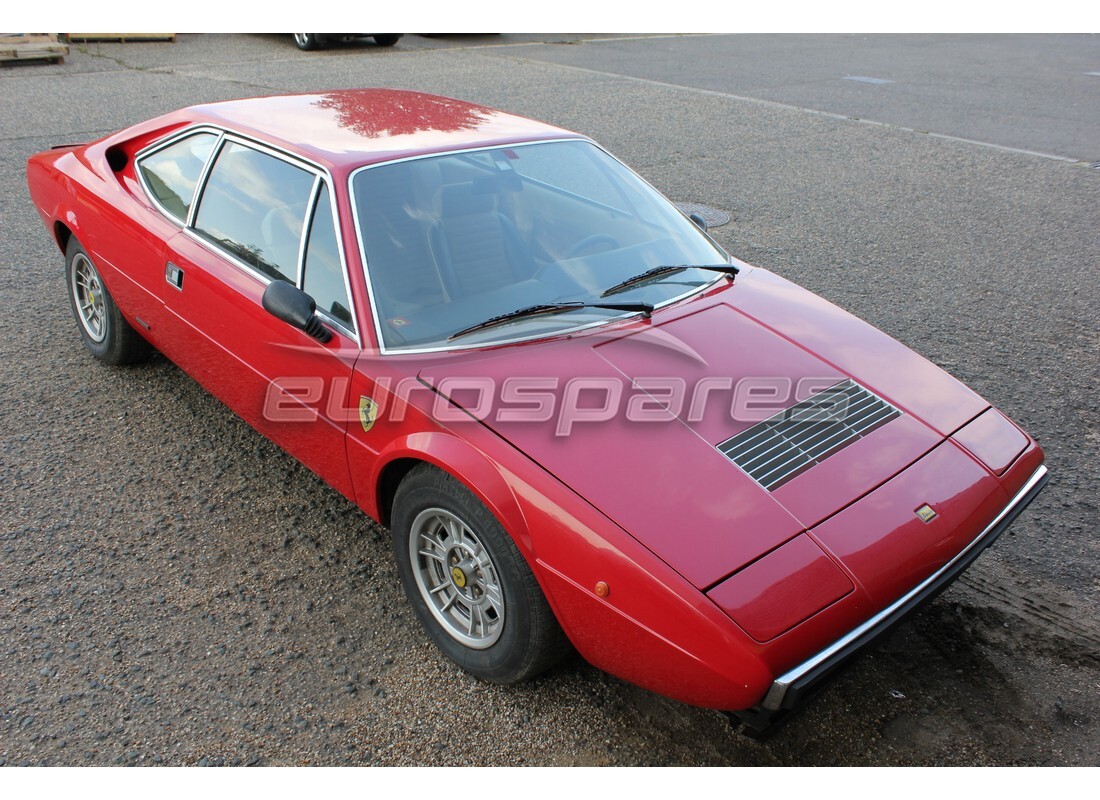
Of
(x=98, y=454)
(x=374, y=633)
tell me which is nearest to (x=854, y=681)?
(x=374, y=633)

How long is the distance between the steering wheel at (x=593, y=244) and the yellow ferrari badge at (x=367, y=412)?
91cm

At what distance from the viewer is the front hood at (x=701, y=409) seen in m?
2.38

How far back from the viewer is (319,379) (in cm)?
308

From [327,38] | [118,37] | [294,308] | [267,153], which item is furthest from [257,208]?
[118,37]

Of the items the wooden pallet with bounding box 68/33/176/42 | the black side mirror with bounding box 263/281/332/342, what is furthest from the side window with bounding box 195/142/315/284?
the wooden pallet with bounding box 68/33/176/42

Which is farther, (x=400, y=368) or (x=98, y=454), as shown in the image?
(x=98, y=454)

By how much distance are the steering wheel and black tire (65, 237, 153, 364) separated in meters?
2.43

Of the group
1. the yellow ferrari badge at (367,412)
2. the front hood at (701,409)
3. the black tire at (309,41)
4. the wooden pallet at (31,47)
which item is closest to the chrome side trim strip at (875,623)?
the front hood at (701,409)

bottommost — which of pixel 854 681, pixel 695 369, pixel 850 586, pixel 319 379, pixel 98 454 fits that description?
pixel 98 454

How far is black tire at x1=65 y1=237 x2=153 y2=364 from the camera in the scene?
14.5 feet

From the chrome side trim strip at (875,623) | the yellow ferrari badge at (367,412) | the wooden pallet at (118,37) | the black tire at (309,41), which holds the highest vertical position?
the chrome side trim strip at (875,623)

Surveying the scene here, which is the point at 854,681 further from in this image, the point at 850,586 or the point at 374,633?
the point at 374,633

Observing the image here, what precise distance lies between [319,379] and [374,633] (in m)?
0.89

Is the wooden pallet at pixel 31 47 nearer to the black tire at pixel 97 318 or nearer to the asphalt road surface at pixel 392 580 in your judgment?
the asphalt road surface at pixel 392 580
